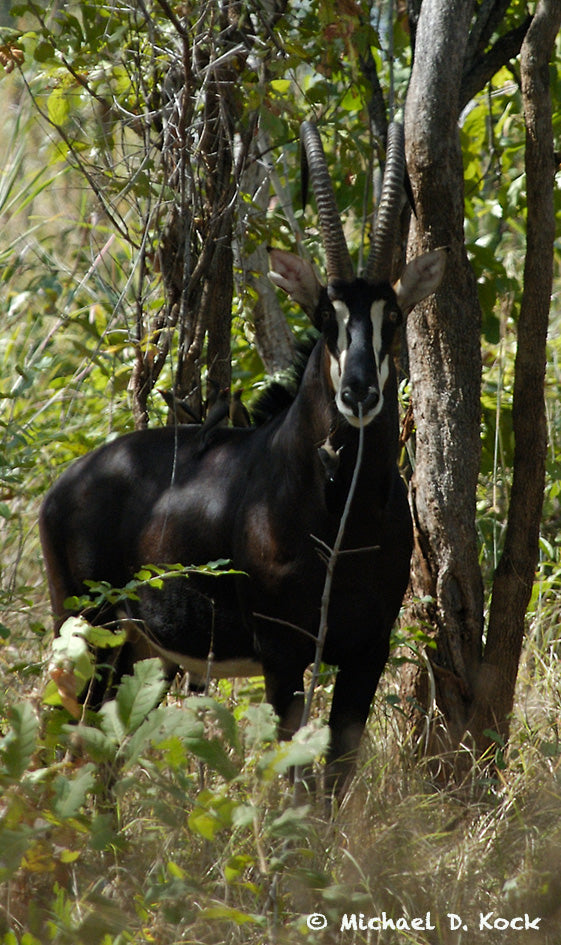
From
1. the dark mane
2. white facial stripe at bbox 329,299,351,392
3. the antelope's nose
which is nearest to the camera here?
the antelope's nose

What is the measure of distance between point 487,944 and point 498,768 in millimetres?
1341

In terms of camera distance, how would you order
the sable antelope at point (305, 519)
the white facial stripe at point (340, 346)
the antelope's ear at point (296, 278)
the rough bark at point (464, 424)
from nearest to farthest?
the white facial stripe at point (340, 346)
the sable antelope at point (305, 519)
the antelope's ear at point (296, 278)
the rough bark at point (464, 424)

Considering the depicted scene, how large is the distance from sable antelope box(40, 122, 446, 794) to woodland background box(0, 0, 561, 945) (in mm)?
222

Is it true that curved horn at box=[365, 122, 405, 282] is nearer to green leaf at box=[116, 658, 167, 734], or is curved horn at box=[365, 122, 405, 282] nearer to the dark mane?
the dark mane

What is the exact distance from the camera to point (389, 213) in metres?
4.26

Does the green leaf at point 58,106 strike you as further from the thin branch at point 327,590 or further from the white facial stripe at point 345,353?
the thin branch at point 327,590

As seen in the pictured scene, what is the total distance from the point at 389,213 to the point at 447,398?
908mm

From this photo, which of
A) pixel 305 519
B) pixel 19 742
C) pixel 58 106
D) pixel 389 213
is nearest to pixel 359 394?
pixel 305 519

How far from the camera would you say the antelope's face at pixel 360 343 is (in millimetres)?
3789

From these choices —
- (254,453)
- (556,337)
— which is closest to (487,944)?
(254,453)

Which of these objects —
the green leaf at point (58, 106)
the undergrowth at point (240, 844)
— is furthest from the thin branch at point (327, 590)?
the green leaf at point (58, 106)

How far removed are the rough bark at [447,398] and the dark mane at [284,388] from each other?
1.89 feet

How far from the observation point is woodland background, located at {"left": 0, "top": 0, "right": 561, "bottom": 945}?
2781 millimetres

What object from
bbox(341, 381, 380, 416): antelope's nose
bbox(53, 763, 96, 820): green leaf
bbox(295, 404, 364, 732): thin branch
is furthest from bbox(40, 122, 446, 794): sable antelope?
bbox(53, 763, 96, 820): green leaf
